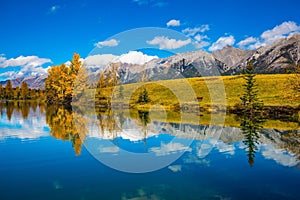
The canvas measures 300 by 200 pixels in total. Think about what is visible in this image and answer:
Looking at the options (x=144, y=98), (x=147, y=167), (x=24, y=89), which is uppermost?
(x=24, y=89)

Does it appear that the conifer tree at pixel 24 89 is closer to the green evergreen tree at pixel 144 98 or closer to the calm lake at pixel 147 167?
the green evergreen tree at pixel 144 98

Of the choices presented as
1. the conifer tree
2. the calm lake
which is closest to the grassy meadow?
the calm lake

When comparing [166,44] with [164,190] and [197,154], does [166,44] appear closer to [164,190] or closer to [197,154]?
[197,154]

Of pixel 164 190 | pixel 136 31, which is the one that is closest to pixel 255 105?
pixel 136 31

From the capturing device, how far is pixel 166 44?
3031cm

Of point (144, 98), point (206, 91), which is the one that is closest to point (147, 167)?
point (144, 98)

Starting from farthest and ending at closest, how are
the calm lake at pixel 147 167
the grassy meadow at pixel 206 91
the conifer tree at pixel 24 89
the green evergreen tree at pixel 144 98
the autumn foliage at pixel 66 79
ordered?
the conifer tree at pixel 24 89
the autumn foliage at pixel 66 79
the green evergreen tree at pixel 144 98
the grassy meadow at pixel 206 91
the calm lake at pixel 147 167

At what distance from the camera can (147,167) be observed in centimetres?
1538

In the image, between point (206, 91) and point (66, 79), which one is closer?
point (66, 79)

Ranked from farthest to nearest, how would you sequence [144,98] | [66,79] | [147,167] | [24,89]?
[24,89] → [66,79] → [144,98] → [147,167]

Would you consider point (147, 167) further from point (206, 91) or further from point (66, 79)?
point (206, 91)

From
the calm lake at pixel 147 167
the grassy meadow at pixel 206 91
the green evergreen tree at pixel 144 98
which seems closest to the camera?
the calm lake at pixel 147 167

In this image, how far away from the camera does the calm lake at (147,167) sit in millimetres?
11438

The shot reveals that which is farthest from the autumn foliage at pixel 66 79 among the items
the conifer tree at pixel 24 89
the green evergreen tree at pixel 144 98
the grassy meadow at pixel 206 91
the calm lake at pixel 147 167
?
the conifer tree at pixel 24 89
